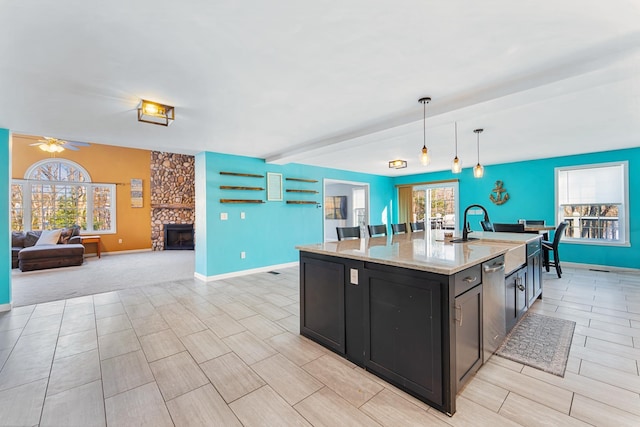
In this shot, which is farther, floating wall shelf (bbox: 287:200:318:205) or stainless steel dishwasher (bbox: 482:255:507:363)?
floating wall shelf (bbox: 287:200:318:205)

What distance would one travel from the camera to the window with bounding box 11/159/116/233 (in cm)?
688

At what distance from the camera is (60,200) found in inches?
292

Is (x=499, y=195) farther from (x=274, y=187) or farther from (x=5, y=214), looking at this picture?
(x=5, y=214)

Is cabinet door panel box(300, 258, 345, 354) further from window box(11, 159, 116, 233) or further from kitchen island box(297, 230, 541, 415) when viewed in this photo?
window box(11, 159, 116, 233)

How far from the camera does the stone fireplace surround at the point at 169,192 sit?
8805 mm

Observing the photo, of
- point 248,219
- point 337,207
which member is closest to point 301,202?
point 248,219

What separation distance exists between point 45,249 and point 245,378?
21.3 feet

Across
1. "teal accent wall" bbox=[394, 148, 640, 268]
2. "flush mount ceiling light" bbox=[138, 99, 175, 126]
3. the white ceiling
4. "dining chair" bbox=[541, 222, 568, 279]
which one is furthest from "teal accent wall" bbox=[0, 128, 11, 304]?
"teal accent wall" bbox=[394, 148, 640, 268]

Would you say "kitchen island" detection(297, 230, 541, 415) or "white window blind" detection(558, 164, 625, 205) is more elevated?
"white window blind" detection(558, 164, 625, 205)

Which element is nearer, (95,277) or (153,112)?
(153,112)

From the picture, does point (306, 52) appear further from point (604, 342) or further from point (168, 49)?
point (604, 342)

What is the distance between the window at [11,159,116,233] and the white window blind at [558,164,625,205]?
1145cm

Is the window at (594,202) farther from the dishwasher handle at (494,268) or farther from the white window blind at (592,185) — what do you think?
the dishwasher handle at (494,268)

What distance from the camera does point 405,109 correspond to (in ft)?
9.53
